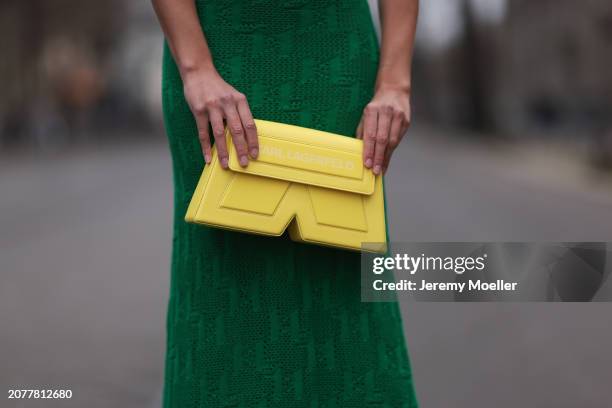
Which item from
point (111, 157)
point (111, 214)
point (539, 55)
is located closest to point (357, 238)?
point (111, 214)

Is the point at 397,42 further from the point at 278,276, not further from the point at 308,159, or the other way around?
the point at 278,276

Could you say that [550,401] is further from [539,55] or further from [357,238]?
[539,55]

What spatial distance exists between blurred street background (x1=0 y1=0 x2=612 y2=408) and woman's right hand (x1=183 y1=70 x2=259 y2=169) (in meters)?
1.82

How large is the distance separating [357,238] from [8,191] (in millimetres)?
10822

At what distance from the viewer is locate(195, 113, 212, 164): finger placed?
5.23ft

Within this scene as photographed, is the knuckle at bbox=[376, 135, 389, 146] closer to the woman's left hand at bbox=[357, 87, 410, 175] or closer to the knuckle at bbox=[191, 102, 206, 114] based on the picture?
the woman's left hand at bbox=[357, 87, 410, 175]

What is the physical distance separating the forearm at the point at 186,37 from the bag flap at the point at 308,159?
0.55 ft

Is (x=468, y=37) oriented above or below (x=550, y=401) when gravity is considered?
above

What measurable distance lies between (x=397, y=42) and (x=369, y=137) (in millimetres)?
234

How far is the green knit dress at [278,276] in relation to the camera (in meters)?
1.69

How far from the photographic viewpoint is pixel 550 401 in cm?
307

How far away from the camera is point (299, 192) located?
160cm

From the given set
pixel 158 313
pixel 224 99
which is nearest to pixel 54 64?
pixel 158 313

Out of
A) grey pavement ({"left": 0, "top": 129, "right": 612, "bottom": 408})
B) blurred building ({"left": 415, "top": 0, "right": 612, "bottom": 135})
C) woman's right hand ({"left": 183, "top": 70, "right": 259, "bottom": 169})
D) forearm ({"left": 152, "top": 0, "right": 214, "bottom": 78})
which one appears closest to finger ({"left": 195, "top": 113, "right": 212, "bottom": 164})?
woman's right hand ({"left": 183, "top": 70, "right": 259, "bottom": 169})
